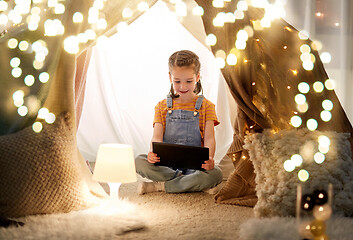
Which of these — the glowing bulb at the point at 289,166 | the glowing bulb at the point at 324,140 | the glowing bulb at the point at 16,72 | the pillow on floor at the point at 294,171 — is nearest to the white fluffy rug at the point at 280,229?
the pillow on floor at the point at 294,171

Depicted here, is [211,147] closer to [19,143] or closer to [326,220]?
[326,220]

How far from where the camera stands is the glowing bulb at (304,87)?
1.97 meters

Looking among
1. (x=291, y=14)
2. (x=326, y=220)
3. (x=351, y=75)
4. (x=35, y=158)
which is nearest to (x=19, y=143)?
(x=35, y=158)

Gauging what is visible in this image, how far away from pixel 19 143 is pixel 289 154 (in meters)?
1.11

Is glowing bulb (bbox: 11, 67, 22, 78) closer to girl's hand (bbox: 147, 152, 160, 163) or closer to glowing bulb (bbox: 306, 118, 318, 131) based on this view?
girl's hand (bbox: 147, 152, 160, 163)

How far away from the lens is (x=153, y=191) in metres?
2.25

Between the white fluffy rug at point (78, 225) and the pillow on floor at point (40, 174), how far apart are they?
5cm

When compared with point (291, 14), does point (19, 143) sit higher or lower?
lower

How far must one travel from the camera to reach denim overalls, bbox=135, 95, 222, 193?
7.15 ft

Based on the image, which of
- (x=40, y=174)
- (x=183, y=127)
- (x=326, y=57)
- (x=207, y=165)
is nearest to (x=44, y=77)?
(x=40, y=174)

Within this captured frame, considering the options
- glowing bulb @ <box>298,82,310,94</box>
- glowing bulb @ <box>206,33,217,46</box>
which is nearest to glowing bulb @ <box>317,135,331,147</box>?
glowing bulb @ <box>298,82,310,94</box>

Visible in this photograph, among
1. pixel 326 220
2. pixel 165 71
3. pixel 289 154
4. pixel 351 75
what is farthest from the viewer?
pixel 165 71

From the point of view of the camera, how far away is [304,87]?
197cm

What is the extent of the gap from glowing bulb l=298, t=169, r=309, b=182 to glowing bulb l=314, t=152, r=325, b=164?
0.25 feet
